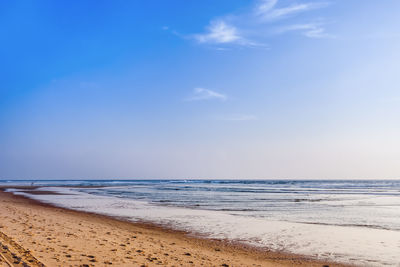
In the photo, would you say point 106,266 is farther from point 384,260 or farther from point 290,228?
point 290,228

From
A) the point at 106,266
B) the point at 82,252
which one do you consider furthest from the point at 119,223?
the point at 106,266

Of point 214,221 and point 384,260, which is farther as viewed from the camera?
point 214,221

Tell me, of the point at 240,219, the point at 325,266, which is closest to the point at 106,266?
the point at 325,266

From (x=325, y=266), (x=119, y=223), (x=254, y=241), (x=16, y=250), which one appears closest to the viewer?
(x=16, y=250)

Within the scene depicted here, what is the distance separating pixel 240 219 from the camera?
20172mm

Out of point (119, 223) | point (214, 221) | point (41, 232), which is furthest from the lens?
point (214, 221)

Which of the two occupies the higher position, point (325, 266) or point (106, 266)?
point (106, 266)

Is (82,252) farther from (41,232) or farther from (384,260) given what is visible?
(384,260)

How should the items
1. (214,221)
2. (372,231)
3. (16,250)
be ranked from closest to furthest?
Answer: (16,250)
(372,231)
(214,221)

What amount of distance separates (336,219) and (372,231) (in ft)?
14.7

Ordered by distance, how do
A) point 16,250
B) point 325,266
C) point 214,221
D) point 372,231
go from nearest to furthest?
point 16,250
point 325,266
point 372,231
point 214,221

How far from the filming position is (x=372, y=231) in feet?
52.5

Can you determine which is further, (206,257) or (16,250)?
(206,257)

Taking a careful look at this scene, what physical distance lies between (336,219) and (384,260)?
10283 millimetres
